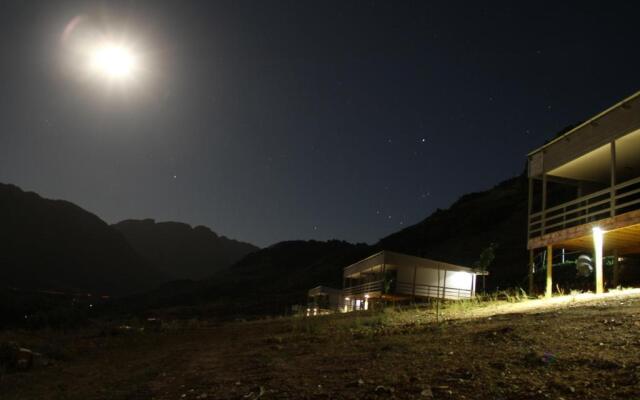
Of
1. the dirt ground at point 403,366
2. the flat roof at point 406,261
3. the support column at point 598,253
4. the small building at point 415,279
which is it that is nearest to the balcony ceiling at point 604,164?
the support column at point 598,253

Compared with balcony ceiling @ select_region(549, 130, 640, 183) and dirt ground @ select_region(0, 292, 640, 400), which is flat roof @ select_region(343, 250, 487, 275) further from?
dirt ground @ select_region(0, 292, 640, 400)

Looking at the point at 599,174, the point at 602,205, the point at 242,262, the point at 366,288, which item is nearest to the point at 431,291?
the point at 366,288

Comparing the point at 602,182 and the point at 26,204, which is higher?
the point at 26,204

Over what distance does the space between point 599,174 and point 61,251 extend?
159 m

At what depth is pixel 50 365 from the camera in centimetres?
1369

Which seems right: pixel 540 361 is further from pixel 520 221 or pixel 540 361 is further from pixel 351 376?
pixel 520 221

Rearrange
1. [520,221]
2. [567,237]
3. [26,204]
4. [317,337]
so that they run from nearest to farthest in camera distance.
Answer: [317,337], [567,237], [520,221], [26,204]

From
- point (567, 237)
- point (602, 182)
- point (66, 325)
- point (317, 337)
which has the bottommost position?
point (66, 325)

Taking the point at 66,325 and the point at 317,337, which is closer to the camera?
the point at 317,337

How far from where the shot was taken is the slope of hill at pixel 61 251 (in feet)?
440

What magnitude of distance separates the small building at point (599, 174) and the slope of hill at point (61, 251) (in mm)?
125136

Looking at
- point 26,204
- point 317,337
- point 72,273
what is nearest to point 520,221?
point 317,337

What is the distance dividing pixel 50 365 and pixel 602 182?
2056 centimetres

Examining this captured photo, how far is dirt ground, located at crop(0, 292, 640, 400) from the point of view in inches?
240
